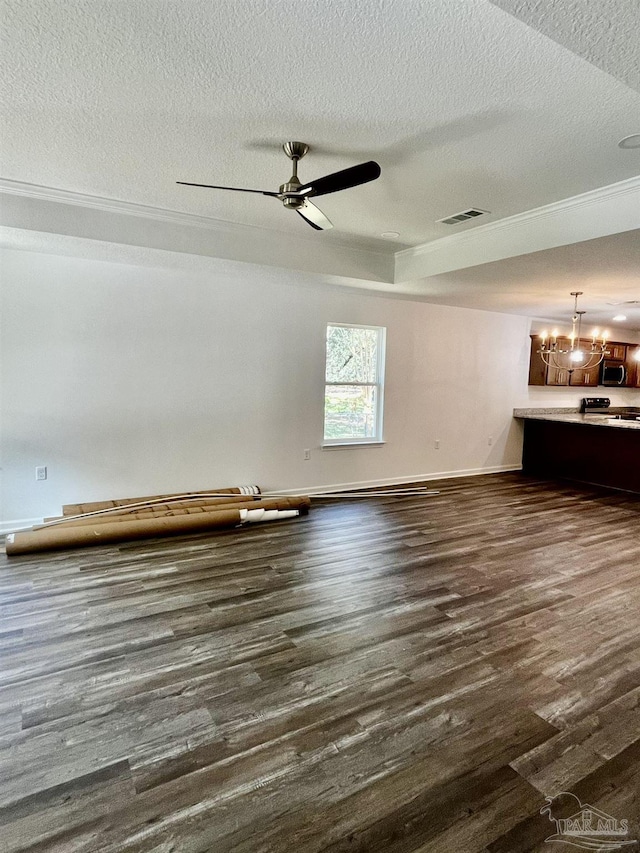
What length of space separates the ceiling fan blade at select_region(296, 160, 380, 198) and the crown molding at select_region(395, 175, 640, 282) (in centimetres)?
187

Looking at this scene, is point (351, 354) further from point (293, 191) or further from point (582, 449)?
point (582, 449)

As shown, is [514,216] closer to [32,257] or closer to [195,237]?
[195,237]

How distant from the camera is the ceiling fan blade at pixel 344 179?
7.98 ft

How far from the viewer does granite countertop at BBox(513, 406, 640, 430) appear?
650 cm

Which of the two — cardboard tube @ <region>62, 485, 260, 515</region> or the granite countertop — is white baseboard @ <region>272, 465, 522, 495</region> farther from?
the granite countertop

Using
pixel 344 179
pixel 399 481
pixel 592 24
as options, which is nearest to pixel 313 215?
pixel 344 179

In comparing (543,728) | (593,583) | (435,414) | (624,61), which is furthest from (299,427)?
(624,61)

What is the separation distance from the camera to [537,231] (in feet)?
12.4

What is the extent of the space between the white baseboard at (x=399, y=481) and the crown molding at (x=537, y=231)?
2667mm

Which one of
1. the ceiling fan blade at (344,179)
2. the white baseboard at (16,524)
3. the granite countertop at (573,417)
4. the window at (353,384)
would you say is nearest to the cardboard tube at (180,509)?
the white baseboard at (16,524)

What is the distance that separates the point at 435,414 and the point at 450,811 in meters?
5.53

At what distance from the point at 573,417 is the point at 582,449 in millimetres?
754

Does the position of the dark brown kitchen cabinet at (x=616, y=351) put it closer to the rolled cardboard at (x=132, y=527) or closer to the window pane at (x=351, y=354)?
the window pane at (x=351, y=354)

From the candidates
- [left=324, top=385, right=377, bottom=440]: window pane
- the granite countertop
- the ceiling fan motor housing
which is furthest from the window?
the ceiling fan motor housing
